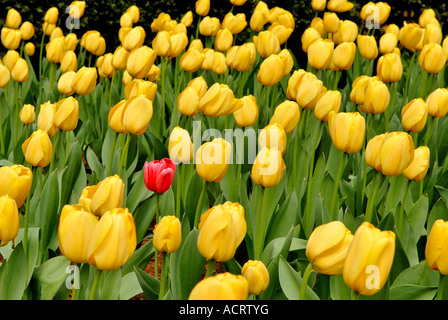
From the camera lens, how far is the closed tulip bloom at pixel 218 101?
7.09ft

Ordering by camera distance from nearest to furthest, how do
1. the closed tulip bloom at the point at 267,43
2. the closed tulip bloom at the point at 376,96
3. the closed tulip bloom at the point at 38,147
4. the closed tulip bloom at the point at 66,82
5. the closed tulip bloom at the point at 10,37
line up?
the closed tulip bloom at the point at 38,147 < the closed tulip bloom at the point at 376,96 < the closed tulip bloom at the point at 66,82 < the closed tulip bloom at the point at 267,43 < the closed tulip bloom at the point at 10,37

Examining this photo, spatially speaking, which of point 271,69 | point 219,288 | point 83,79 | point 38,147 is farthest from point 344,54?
point 219,288

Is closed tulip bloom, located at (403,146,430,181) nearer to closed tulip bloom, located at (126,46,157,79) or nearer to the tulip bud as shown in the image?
the tulip bud

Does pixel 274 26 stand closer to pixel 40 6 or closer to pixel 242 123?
pixel 242 123

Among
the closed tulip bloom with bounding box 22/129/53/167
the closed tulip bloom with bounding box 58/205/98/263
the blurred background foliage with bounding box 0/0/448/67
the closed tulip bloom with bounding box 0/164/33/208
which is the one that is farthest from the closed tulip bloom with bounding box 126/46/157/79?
the blurred background foliage with bounding box 0/0/448/67

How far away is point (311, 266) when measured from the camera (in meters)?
1.38

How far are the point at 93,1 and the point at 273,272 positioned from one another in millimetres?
3349

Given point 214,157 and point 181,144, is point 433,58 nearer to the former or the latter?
point 181,144

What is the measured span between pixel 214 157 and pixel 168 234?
Result: 268 millimetres

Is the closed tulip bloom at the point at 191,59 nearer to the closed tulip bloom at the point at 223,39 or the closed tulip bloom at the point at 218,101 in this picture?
the closed tulip bloom at the point at 223,39

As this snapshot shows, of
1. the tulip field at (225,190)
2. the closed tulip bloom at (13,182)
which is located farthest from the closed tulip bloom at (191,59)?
the closed tulip bloom at (13,182)

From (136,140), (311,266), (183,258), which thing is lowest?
(136,140)

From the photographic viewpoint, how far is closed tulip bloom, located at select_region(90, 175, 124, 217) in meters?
1.45
